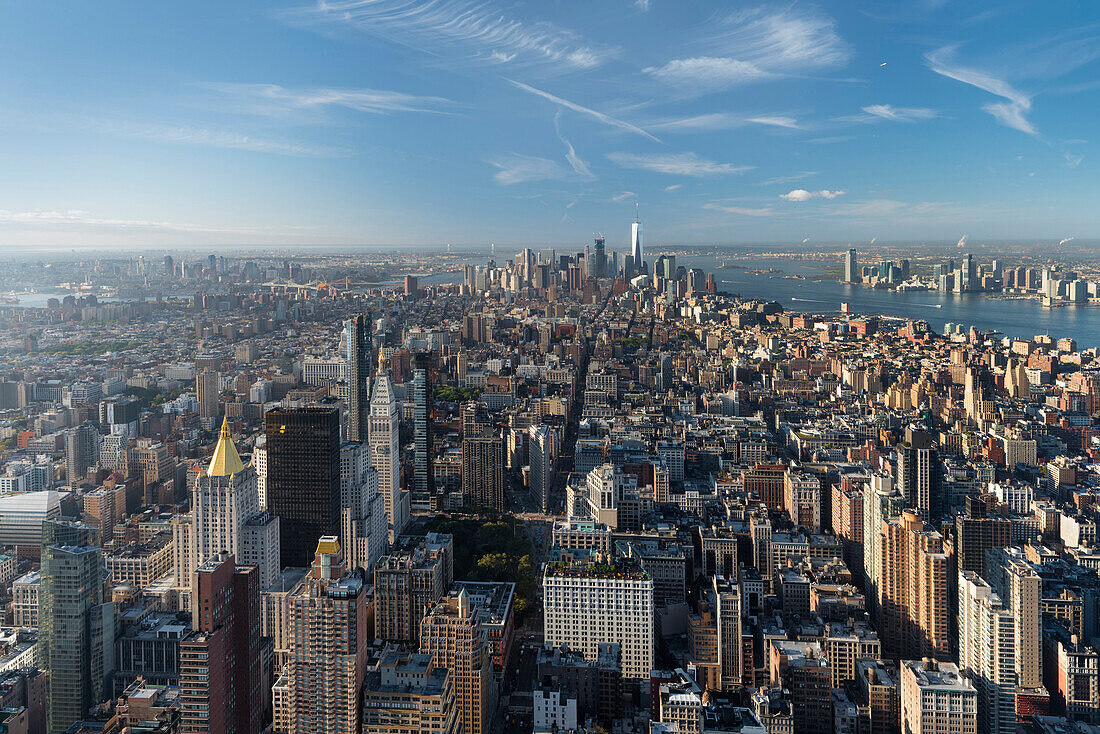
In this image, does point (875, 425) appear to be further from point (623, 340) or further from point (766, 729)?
point (766, 729)

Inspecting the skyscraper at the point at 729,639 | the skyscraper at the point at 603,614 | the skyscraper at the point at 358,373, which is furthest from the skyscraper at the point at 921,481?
the skyscraper at the point at 358,373

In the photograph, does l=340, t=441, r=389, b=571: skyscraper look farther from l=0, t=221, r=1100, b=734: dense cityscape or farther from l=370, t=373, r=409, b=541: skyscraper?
l=370, t=373, r=409, b=541: skyscraper

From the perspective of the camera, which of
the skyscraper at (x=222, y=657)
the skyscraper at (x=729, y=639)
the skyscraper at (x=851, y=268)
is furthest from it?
the skyscraper at (x=851, y=268)

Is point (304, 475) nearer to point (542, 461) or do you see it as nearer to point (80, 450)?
point (80, 450)

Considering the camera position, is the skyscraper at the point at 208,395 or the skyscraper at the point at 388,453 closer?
the skyscraper at the point at 388,453

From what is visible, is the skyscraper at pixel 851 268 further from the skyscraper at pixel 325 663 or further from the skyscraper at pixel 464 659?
the skyscraper at pixel 325 663
